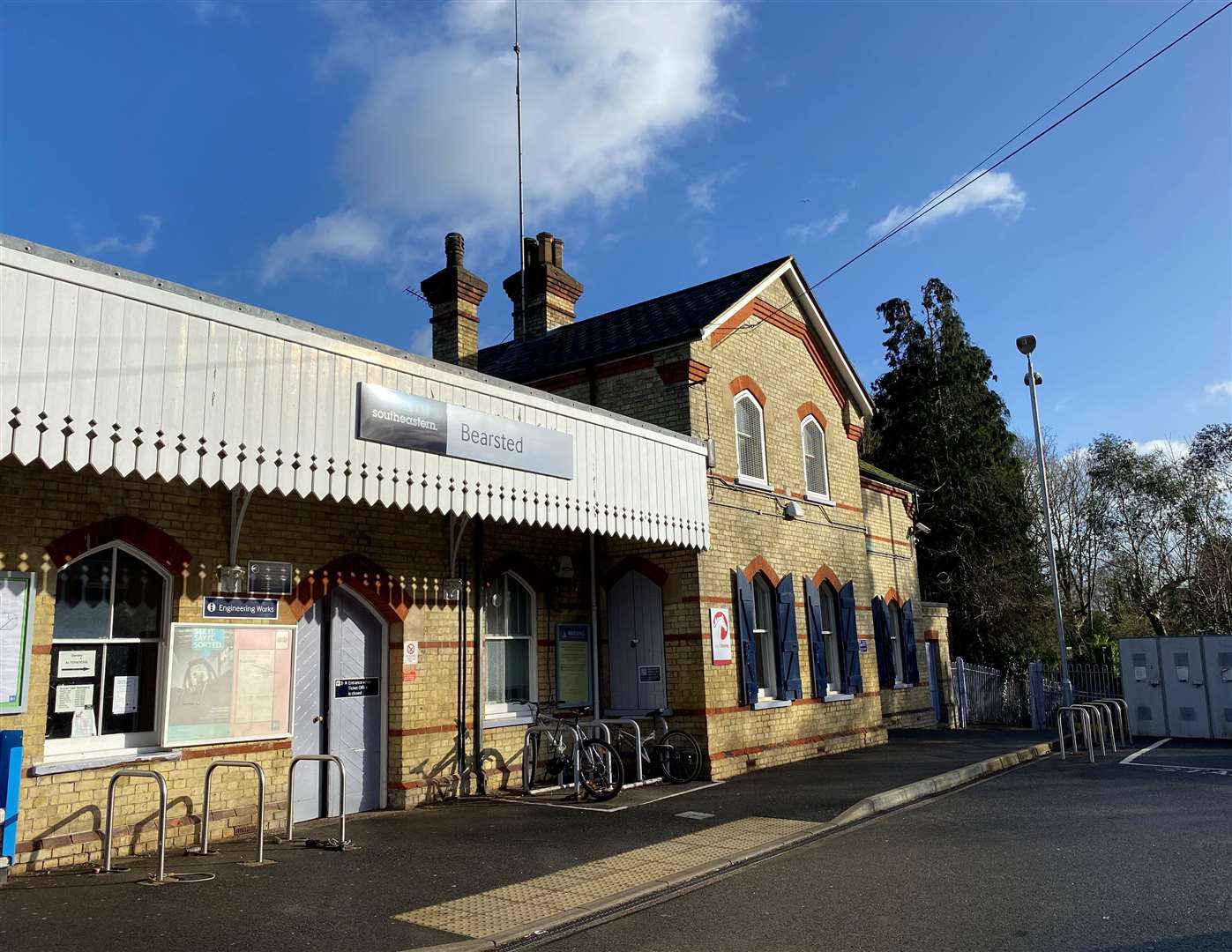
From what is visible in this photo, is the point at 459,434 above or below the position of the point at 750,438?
below

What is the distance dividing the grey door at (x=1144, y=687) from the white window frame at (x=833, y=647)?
6948mm

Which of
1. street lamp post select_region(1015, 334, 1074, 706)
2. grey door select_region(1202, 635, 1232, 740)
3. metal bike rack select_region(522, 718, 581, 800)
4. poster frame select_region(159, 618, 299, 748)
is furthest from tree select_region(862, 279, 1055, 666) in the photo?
poster frame select_region(159, 618, 299, 748)

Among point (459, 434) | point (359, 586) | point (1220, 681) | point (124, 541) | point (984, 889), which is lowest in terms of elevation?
point (984, 889)

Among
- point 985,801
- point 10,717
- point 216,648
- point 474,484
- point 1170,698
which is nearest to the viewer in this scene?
point 10,717

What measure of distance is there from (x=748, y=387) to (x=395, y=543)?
6779mm

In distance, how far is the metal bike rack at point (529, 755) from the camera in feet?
35.1

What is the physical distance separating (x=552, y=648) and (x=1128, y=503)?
31760 mm

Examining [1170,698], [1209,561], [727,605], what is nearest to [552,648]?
[727,605]

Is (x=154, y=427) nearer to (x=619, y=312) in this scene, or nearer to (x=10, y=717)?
(x=10, y=717)

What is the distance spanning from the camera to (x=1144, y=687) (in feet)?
61.8

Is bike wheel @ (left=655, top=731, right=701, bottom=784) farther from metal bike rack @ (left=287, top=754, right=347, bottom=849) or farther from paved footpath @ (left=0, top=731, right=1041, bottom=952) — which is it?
metal bike rack @ (left=287, top=754, right=347, bottom=849)

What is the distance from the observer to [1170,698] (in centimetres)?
1845

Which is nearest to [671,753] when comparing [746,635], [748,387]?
[746,635]

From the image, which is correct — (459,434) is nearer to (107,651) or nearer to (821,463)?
(107,651)
